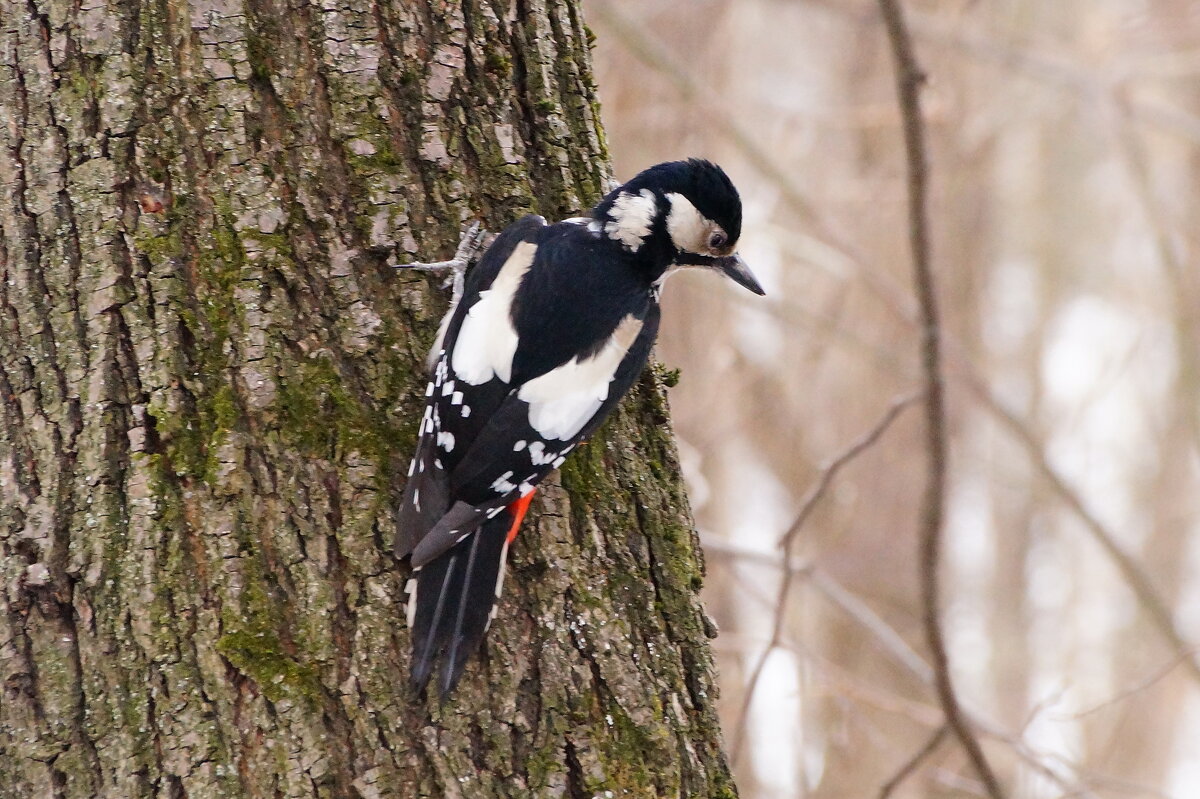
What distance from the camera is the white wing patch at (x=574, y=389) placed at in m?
2.14

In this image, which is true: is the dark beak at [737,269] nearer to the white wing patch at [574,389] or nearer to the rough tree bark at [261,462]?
the white wing patch at [574,389]

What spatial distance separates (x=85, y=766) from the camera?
1867mm

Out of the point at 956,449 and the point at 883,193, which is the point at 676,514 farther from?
the point at 956,449

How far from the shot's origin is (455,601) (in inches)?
75.0

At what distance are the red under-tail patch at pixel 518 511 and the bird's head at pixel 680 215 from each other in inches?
28.5

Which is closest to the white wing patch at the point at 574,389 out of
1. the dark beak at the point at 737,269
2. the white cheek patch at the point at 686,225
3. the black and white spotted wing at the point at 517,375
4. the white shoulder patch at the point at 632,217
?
the black and white spotted wing at the point at 517,375

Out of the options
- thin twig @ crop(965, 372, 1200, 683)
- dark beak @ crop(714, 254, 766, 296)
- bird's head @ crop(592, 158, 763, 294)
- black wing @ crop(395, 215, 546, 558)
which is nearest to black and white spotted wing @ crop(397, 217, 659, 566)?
black wing @ crop(395, 215, 546, 558)

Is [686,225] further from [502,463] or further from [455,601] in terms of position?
[455,601]

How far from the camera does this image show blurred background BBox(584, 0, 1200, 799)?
4684mm

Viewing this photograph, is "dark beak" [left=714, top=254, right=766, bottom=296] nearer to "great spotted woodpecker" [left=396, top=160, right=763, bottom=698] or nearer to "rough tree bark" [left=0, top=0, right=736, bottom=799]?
"great spotted woodpecker" [left=396, top=160, right=763, bottom=698]

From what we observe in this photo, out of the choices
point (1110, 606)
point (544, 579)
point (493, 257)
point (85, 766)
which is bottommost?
point (85, 766)

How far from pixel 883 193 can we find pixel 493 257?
12.8 ft

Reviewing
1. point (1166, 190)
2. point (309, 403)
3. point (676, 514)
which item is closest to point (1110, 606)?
point (1166, 190)

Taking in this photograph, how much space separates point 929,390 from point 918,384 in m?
1.57
